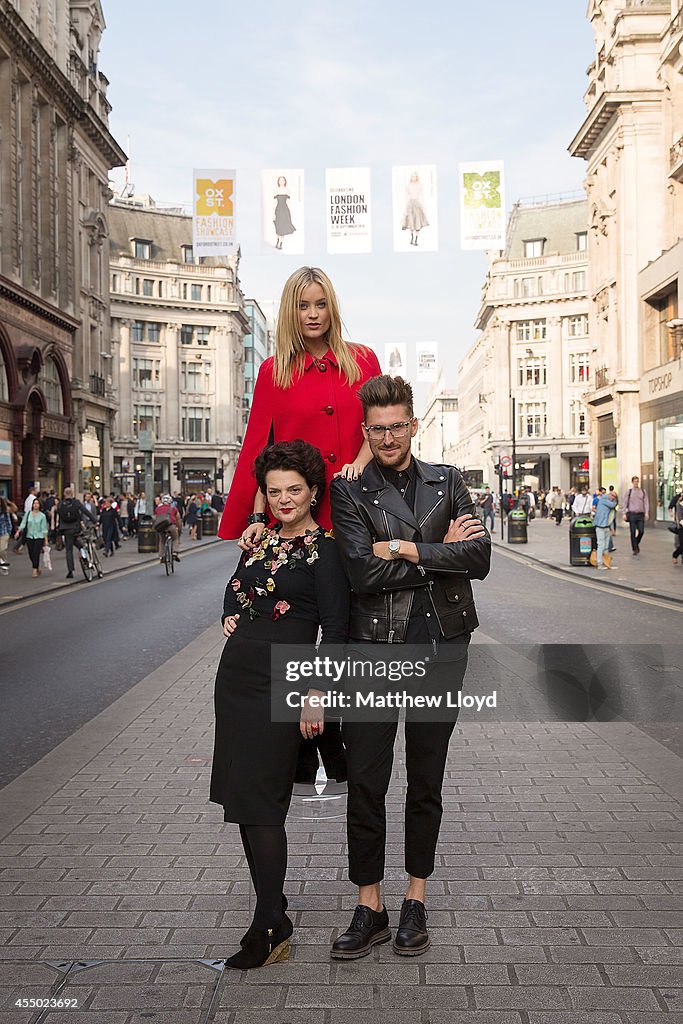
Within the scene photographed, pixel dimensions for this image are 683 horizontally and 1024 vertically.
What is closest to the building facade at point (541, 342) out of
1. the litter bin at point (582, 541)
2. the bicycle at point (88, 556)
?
→ the litter bin at point (582, 541)

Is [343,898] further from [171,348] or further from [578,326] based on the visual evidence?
[578,326]

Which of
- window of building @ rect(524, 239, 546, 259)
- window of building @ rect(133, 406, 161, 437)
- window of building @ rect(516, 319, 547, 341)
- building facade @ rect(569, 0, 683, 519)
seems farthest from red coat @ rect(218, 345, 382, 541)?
window of building @ rect(524, 239, 546, 259)

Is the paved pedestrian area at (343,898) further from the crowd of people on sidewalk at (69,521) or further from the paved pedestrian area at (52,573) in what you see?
Answer: the crowd of people on sidewalk at (69,521)

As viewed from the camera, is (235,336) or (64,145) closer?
(64,145)

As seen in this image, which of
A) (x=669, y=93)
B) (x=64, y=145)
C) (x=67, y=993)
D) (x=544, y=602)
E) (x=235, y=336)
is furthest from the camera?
(x=235, y=336)

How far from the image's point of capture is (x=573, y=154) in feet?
163

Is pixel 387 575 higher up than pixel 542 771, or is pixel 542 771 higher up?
pixel 387 575

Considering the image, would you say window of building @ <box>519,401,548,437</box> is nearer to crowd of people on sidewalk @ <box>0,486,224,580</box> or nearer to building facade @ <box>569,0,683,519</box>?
building facade @ <box>569,0,683,519</box>

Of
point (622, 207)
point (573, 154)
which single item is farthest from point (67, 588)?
point (573, 154)

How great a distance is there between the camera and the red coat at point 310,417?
378 centimetres

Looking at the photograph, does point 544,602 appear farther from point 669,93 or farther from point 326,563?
point 669,93

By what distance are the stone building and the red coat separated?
31.3m

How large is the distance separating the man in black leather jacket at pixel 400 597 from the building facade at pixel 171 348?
→ 76.2 m

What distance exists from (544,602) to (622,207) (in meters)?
32.4
